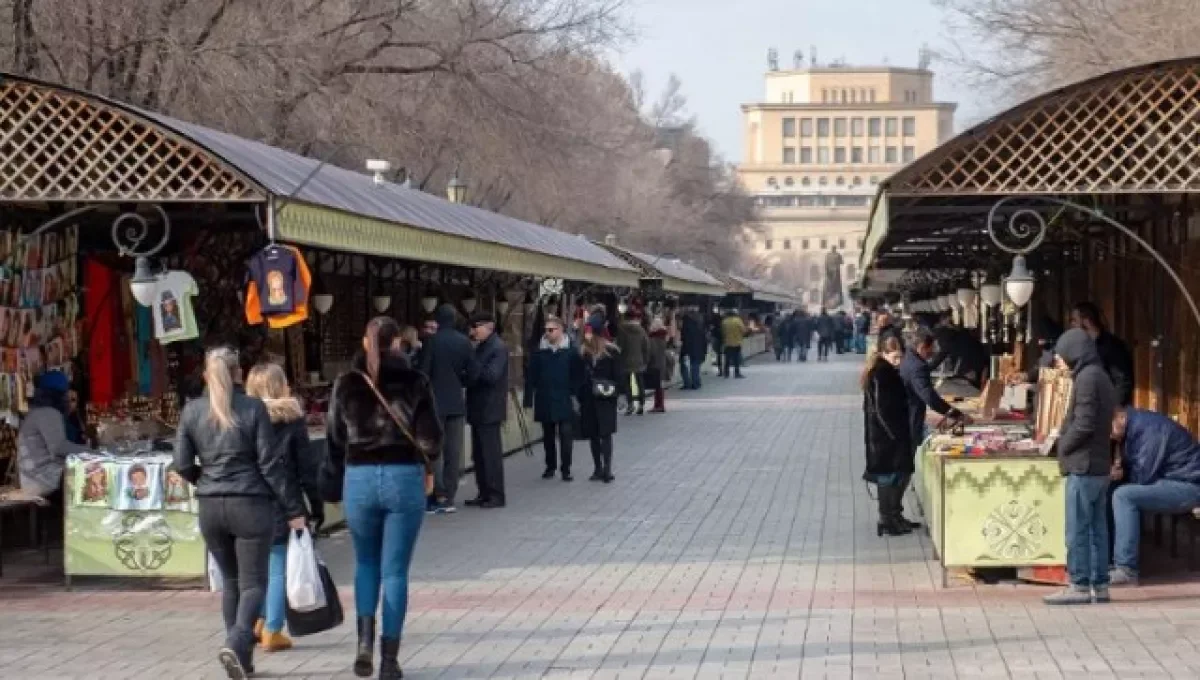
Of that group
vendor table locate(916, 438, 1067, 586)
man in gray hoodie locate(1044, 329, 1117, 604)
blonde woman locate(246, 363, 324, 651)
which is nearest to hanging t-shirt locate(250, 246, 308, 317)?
blonde woman locate(246, 363, 324, 651)

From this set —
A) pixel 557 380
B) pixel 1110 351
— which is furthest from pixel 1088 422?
pixel 557 380

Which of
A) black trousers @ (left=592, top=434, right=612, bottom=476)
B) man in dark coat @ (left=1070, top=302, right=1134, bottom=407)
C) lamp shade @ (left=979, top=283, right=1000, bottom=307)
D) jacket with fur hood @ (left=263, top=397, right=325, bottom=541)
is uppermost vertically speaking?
lamp shade @ (left=979, top=283, right=1000, bottom=307)

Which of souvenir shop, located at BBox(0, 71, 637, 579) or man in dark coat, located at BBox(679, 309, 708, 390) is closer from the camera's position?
souvenir shop, located at BBox(0, 71, 637, 579)

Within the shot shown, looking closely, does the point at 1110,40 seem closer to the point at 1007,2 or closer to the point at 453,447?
the point at 1007,2

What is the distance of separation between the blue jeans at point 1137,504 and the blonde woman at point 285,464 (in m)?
4.74

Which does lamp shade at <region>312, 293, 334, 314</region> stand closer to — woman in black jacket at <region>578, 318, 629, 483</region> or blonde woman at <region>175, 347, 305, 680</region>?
woman in black jacket at <region>578, 318, 629, 483</region>

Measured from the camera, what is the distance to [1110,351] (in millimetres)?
14961

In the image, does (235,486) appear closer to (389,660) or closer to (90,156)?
(389,660)

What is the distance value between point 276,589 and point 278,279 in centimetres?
322

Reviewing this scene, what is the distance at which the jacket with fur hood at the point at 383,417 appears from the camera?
30.3 feet

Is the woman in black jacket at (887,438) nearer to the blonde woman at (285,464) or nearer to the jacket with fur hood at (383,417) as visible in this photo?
the blonde woman at (285,464)

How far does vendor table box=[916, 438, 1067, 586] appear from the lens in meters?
11.9

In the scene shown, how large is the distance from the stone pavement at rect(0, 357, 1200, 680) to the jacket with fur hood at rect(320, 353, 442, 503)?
3.64 feet

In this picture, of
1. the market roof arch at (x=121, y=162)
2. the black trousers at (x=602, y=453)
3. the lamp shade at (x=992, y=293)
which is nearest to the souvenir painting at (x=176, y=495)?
the market roof arch at (x=121, y=162)
